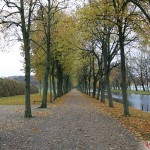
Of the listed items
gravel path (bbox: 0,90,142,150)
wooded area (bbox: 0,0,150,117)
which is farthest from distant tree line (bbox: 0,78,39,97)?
gravel path (bbox: 0,90,142,150)

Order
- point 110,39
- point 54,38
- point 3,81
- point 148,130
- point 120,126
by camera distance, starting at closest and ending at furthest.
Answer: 1. point 148,130
2. point 120,126
3. point 110,39
4. point 54,38
5. point 3,81

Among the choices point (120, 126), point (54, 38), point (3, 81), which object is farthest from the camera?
point (3, 81)

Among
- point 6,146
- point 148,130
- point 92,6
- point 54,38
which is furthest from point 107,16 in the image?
point 54,38

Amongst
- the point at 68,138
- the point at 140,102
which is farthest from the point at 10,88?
the point at 68,138

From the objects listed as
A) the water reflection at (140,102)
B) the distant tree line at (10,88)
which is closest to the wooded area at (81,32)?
the water reflection at (140,102)

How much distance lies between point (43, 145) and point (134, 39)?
17.7 meters

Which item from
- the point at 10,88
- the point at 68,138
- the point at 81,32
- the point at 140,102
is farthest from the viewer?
the point at 10,88

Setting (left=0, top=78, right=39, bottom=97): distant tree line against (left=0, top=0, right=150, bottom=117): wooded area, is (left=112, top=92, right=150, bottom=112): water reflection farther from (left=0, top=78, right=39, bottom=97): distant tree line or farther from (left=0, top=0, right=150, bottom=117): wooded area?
(left=0, top=78, right=39, bottom=97): distant tree line

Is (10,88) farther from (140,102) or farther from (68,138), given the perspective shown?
(68,138)

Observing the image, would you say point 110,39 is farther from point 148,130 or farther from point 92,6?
point 148,130

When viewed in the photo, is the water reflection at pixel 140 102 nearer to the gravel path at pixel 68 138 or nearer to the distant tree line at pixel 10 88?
the distant tree line at pixel 10 88

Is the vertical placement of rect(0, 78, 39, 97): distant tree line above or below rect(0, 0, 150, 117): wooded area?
below

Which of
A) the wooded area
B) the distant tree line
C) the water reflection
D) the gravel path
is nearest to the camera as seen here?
the gravel path

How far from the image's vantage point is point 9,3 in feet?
62.0
